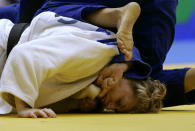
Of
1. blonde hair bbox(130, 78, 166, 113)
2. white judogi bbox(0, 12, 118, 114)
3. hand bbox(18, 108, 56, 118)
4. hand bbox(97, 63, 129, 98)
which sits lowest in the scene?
blonde hair bbox(130, 78, 166, 113)

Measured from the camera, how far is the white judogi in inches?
53.2

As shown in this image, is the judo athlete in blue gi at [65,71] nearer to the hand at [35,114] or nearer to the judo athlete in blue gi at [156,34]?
the hand at [35,114]

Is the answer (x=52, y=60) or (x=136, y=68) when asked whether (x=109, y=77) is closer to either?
(x=136, y=68)

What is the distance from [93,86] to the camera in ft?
5.10

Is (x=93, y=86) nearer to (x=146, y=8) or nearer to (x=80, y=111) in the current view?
(x=80, y=111)

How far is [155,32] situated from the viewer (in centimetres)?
190

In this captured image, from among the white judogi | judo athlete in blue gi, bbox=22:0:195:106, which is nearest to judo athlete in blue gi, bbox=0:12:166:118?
the white judogi

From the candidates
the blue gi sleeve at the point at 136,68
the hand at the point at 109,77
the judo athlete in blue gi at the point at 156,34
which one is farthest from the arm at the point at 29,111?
the judo athlete in blue gi at the point at 156,34

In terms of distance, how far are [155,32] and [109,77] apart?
46 cm

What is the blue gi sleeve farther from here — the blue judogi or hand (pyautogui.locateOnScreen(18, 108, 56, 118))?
hand (pyautogui.locateOnScreen(18, 108, 56, 118))

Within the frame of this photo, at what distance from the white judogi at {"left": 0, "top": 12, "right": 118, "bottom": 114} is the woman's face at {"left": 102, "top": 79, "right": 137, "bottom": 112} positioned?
10 centimetres

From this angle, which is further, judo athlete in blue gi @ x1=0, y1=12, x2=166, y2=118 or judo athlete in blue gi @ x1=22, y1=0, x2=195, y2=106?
judo athlete in blue gi @ x1=22, y1=0, x2=195, y2=106

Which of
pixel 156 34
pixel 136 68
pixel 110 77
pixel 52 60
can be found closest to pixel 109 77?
pixel 110 77

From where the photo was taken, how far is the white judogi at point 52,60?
4.43ft
